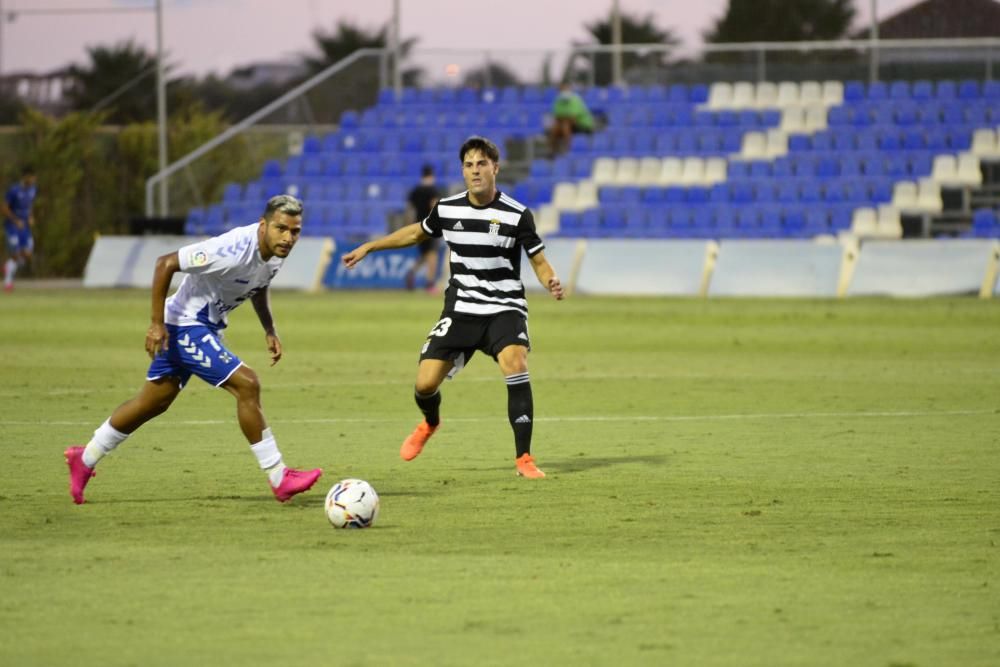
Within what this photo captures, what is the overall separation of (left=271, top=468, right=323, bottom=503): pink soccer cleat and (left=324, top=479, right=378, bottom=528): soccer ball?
707 millimetres

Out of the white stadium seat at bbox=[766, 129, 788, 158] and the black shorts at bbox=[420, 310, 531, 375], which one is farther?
the white stadium seat at bbox=[766, 129, 788, 158]

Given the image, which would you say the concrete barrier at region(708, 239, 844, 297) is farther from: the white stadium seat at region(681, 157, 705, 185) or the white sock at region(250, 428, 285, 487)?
the white sock at region(250, 428, 285, 487)

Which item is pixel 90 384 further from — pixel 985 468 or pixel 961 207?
pixel 961 207

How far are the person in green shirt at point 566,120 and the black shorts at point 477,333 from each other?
2900 centimetres

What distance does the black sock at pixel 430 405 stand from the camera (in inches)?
449

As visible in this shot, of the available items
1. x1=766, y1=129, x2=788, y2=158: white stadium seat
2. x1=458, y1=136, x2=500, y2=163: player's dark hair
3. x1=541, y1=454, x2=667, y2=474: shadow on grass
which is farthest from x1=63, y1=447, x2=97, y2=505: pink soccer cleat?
x1=766, y1=129, x2=788, y2=158: white stadium seat

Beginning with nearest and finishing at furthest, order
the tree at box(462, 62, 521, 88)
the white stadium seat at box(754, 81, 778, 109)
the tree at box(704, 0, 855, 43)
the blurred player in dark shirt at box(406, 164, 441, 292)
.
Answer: the blurred player in dark shirt at box(406, 164, 441, 292) → the white stadium seat at box(754, 81, 778, 109) → the tree at box(462, 62, 521, 88) → the tree at box(704, 0, 855, 43)

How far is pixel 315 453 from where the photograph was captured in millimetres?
12102

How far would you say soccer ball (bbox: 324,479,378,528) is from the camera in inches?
344

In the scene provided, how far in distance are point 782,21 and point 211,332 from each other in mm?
61823

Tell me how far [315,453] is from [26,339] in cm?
1205

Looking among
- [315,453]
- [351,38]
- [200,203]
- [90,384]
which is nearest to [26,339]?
[90,384]

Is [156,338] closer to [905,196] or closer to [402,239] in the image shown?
[402,239]

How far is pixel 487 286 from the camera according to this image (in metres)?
11.2
